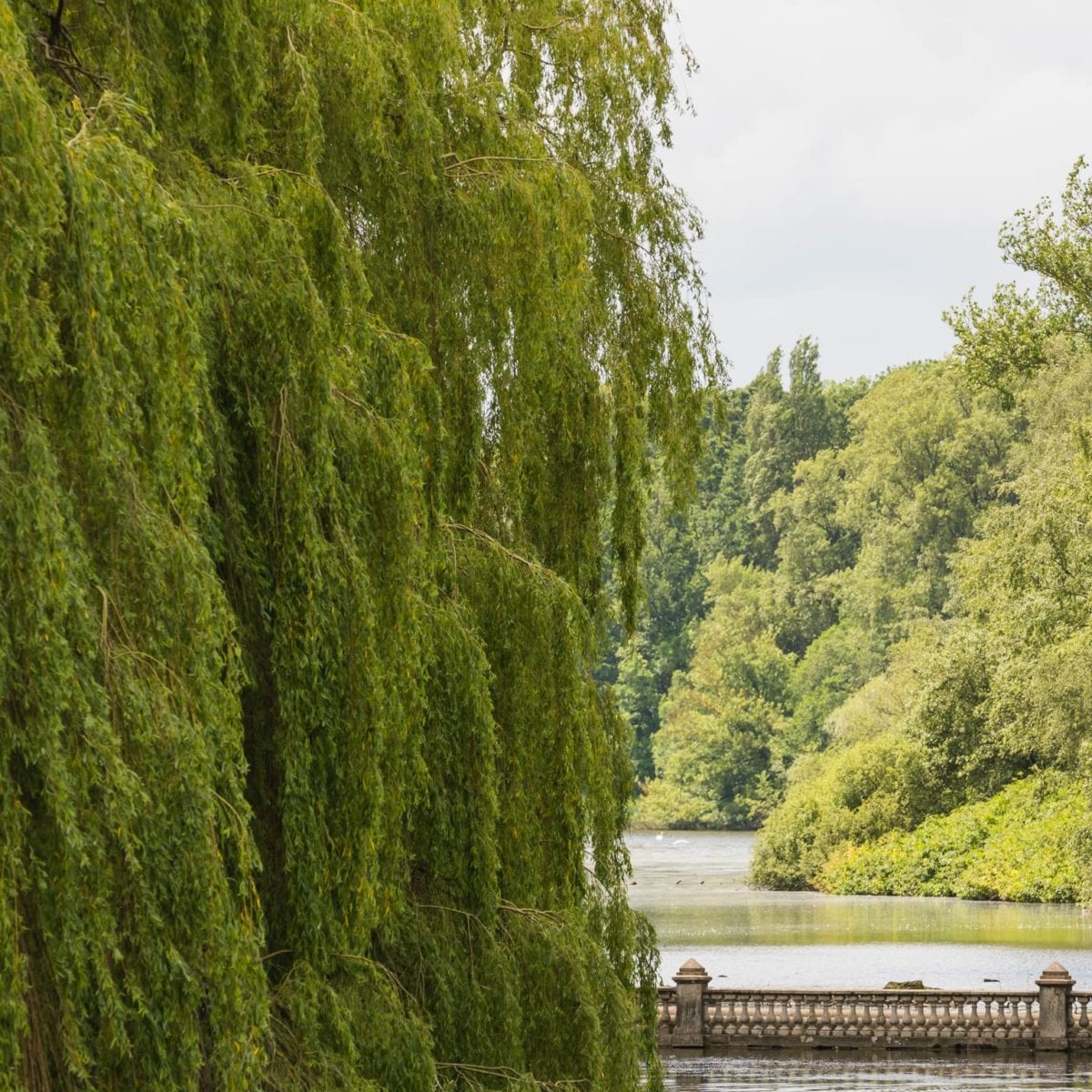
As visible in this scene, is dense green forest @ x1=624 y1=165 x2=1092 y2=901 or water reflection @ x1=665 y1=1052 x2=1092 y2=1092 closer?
water reflection @ x1=665 y1=1052 x2=1092 y2=1092

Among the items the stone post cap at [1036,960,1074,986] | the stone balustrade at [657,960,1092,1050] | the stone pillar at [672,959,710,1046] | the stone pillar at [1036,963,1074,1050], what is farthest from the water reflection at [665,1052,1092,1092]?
the stone post cap at [1036,960,1074,986]

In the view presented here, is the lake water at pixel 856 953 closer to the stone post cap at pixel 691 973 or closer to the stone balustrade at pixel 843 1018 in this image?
the stone balustrade at pixel 843 1018

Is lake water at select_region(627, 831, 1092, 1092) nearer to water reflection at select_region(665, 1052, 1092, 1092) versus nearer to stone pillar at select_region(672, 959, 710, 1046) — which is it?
water reflection at select_region(665, 1052, 1092, 1092)

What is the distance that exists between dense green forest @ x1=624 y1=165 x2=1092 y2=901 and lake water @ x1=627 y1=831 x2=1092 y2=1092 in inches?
85.7

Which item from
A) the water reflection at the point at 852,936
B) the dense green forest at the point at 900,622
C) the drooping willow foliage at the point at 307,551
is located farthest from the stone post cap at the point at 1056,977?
the drooping willow foliage at the point at 307,551

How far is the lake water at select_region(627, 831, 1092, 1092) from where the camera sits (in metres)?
26.3

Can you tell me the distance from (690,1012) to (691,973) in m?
0.73

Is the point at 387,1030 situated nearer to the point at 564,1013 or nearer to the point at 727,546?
the point at 564,1013

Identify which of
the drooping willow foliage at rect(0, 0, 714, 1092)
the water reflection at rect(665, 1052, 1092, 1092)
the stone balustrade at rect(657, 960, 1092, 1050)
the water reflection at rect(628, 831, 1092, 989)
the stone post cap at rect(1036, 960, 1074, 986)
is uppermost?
the drooping willow foliage at rect(0, 0, 714, 1092)

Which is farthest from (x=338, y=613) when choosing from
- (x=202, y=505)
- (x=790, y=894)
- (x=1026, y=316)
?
(x=790, y=894)

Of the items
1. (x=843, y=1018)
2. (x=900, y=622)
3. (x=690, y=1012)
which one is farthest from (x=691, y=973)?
(x=900, y=622)

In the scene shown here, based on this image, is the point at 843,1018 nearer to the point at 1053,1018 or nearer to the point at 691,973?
the point at 691,973

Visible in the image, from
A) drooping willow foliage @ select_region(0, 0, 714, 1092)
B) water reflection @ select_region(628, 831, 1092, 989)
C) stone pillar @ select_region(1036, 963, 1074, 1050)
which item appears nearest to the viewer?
drooping willow foliage @ select_region(0, 0, 714, 1092)

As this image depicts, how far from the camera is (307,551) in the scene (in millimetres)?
7320
